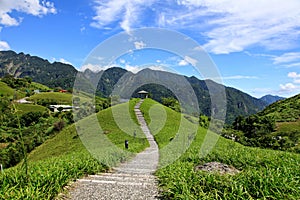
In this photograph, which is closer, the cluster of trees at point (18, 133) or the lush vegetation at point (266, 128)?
the cluster of trees at point (18, 133)

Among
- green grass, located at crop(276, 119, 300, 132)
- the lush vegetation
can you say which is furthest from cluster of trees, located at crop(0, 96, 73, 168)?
green grass, located at crop(276, 119, 300, 132)

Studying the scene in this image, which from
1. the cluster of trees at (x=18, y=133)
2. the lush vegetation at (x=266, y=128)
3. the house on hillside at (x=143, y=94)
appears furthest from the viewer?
the lush vegetation at (x=266, y=128)

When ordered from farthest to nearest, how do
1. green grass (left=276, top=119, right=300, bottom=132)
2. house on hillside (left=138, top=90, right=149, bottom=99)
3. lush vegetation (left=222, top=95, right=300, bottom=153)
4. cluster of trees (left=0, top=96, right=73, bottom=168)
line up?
green grass (left=276, top=119, right=300, bottom=132) < lush vegetation (left=222, top=95, right=300, bottom=153) < house on hillside (left=138, top=90, right=149, bottom=99) < cluster of trees (left=0, top=96, right=73, bottom=168)

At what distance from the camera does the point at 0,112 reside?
18.9 feet

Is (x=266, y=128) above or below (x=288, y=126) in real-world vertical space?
below

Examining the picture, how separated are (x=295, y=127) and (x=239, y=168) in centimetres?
7489

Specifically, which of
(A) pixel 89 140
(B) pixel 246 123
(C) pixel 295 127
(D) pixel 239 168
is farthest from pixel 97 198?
(C) pixel 295 127

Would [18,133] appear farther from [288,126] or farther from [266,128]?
[288,126]

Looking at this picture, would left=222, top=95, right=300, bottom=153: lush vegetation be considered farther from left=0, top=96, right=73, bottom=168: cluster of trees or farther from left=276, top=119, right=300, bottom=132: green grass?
left=0, top=96, right=73, bottom=168: cluster of trees

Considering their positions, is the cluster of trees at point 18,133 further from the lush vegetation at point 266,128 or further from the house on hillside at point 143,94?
the lush vegetation at point 266,128

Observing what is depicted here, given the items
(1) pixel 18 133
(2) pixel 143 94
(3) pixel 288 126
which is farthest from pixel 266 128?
(1) pixel 18 133

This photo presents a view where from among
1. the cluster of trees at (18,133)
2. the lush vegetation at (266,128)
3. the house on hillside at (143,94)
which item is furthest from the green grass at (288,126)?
the cluster of trees at (18,133)

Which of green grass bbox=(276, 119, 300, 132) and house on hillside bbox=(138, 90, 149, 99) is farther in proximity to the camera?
green grass bbox=(276, 119, 300, 132)

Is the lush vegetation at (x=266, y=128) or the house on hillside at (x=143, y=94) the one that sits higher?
the house on hillside at (x=143, y=94)
